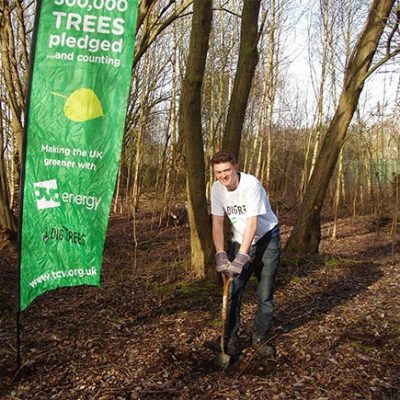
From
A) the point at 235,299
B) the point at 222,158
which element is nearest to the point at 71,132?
the point at 222,158

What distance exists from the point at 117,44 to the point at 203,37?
2.02 m

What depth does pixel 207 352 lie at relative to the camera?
13.4 feet

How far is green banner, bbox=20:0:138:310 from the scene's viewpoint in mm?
3412

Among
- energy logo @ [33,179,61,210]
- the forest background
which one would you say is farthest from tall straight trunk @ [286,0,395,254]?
energy logo @ [33,179,61,210]

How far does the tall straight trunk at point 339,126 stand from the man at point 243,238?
4227 millimetres

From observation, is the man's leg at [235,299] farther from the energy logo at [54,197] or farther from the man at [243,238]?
the energy logo at [54,197]

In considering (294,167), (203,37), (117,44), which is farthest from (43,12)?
(294,167)

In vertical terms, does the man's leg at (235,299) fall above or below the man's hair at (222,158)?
below

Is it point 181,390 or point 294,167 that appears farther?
point 294,167

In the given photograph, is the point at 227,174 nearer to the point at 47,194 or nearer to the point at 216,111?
the point at 47,194

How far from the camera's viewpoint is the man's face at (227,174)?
3.64m

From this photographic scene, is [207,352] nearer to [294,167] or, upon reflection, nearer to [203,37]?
[203,37]

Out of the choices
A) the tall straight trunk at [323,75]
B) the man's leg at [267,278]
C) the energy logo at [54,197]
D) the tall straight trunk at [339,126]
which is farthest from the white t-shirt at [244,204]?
the tall straight trunk at [323,75]

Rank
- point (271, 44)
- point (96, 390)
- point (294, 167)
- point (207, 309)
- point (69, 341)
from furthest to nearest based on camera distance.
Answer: point (294, 167) → point (271, 44) → point (207, 309) → point (69, 341) → point (96, 390)
